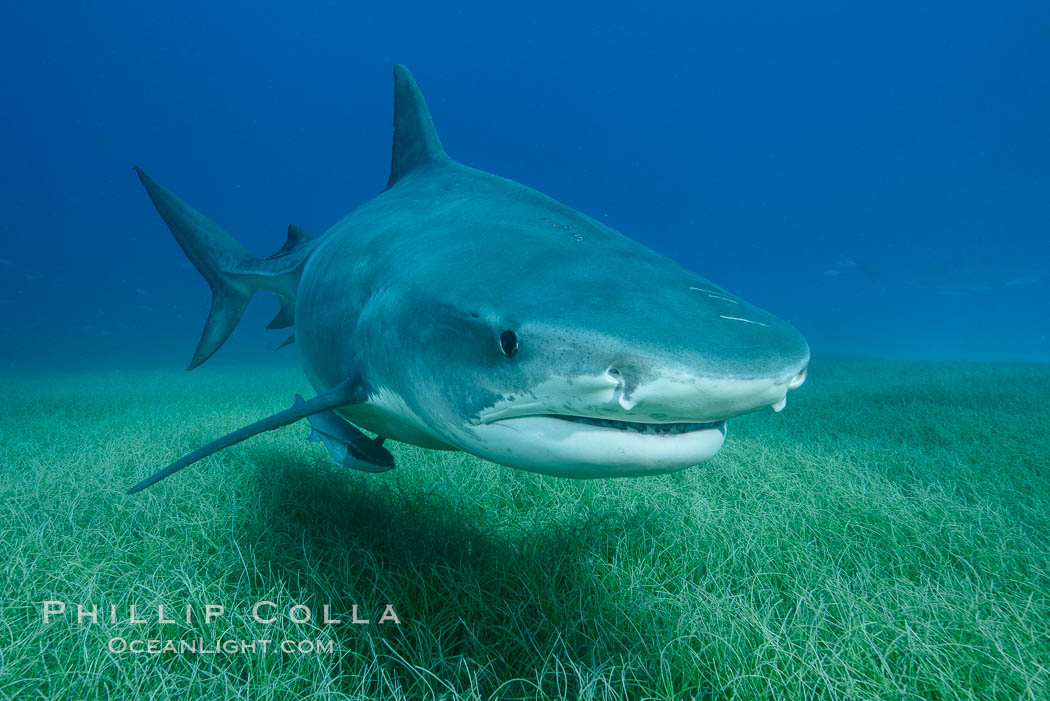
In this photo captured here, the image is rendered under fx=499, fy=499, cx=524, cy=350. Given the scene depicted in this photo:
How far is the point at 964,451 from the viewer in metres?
4.88

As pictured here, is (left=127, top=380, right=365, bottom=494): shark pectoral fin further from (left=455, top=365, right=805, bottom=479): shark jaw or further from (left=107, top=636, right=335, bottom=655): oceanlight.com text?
(left=455, top=365, right=805, bottom=479): shark jaw

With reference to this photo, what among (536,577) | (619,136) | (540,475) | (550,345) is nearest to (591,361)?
(550,345)

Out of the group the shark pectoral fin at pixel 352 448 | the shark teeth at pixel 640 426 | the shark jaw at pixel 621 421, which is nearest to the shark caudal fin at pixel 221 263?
the shark pectoral fin at pixel 352 448

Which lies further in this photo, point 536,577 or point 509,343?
point 536,577

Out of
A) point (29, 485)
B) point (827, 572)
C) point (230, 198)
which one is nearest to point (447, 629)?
point (827, 572)

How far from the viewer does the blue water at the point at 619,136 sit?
2879 inches

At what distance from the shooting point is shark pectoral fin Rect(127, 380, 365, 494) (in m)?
2.04

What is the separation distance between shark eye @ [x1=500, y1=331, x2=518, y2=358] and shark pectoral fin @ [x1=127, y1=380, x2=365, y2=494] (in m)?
1.01

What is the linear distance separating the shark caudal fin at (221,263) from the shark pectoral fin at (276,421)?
7.72ft

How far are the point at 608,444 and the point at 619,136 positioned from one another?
128239mm

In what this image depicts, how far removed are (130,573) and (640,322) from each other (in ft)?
8.30

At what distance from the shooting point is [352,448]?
271cm

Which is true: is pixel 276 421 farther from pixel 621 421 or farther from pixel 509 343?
pixel 621 421

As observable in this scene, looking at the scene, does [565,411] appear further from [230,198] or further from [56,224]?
[230,198]
